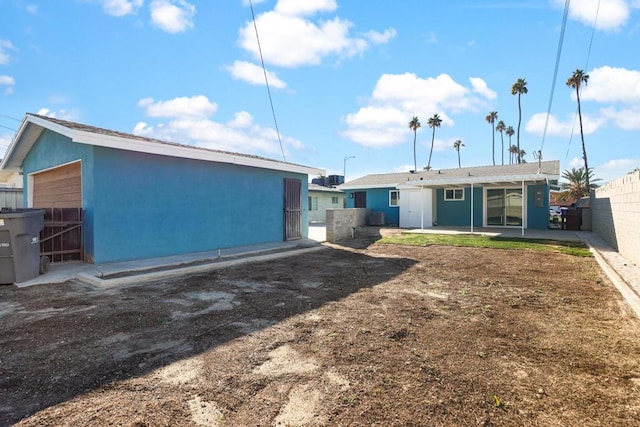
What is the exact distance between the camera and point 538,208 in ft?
52.6

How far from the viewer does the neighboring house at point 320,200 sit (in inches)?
920

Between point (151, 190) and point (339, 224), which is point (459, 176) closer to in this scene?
point (339, 224)

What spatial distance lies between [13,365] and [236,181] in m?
7.29

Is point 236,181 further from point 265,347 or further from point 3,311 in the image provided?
point 265,347

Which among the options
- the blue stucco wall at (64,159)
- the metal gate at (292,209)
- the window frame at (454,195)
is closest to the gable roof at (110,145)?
the blue stucco wall at (64,159)

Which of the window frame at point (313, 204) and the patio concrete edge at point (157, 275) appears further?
the window frame at point (313, 204)

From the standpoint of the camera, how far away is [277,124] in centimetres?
1400

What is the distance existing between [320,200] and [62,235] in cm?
1773

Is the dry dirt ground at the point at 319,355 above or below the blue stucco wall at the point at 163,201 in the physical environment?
below

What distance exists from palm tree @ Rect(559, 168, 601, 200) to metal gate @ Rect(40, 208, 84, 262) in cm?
3045

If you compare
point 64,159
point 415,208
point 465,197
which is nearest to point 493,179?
point 465,197

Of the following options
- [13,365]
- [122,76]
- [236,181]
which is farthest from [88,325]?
[122,76]

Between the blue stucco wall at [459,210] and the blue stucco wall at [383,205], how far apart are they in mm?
2405

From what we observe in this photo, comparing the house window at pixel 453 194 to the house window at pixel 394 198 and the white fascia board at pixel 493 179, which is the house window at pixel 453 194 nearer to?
the house window at pixel 394 198
